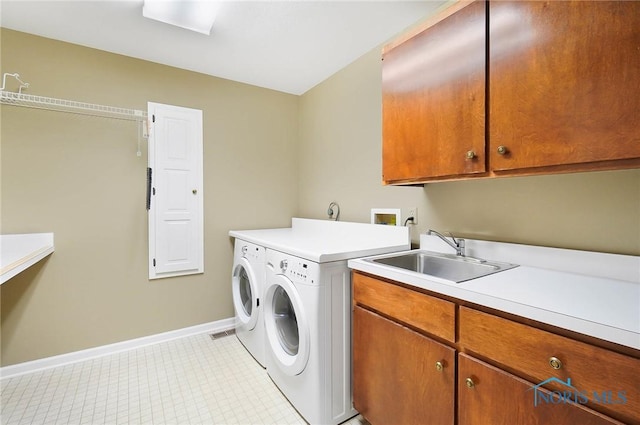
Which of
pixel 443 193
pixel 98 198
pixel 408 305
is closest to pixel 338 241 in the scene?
pixel 443 193

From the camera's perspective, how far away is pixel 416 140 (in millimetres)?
1434

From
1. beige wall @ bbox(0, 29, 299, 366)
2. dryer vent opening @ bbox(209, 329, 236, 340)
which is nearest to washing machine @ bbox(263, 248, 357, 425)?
dryer vent opening @ bbox(209, 329, 236, 340)

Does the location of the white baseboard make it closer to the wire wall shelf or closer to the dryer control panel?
the dryer control panel

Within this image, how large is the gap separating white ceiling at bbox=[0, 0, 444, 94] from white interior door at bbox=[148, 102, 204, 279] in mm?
483

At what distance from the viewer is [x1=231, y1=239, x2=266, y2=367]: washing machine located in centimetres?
199

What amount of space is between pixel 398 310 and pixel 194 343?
1976 mm

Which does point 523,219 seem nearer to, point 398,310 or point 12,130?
point 398,310

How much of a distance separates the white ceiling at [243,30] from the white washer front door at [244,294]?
64.4 inches

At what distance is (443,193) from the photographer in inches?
66.9

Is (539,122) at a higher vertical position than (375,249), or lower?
higher

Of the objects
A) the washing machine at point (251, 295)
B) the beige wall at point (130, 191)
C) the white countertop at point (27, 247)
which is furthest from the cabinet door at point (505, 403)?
the white countertop at point (27, 247)

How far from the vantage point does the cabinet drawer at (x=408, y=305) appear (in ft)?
3.44

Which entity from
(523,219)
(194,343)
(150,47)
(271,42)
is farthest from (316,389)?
(150,47)

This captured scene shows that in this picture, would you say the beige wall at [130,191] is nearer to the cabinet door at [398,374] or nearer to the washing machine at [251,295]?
the washing machine at [251,295]
